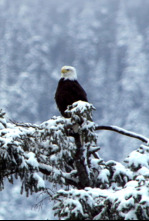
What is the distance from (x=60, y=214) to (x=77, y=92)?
10.8ft

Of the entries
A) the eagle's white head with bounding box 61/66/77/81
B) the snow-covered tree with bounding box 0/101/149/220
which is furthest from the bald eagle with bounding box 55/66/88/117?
the snow-covered tree with bounding box 0/101/149/220

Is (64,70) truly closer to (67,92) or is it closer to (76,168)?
(67,92)

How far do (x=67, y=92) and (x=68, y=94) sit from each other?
0.18 feet

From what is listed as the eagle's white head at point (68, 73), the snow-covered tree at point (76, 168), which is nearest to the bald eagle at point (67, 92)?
the eagle's white head at point (68, 73)

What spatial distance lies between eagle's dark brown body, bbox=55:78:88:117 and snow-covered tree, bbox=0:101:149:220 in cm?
125

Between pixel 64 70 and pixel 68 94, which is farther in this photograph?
pixel 64 70

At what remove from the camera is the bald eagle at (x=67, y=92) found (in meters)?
6.29

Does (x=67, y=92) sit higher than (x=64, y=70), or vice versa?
(x=64, y=70)

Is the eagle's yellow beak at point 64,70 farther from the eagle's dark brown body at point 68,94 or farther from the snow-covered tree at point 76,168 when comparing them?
the snow-covered tree at point 76,168

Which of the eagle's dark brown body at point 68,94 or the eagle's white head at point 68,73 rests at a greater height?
the eagle's white head at point 68,73

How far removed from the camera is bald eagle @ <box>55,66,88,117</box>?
6.29 metres

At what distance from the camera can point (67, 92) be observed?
635 centimetres

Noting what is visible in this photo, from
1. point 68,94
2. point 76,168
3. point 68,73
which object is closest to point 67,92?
point 68,94

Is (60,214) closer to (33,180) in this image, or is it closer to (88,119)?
(33,180)
